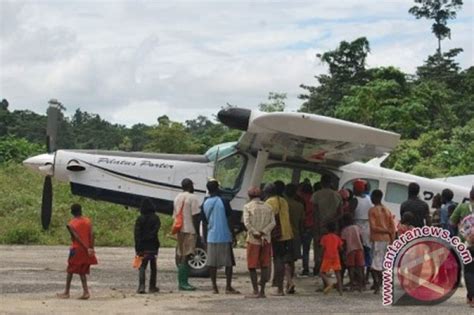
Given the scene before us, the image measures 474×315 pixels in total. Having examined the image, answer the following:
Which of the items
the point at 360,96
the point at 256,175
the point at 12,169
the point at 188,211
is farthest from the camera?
the point at 360,96

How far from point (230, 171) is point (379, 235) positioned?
9.81ft

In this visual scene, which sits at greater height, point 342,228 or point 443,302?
point 342,228

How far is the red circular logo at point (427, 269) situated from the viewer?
9578mm

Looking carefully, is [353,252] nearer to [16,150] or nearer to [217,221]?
[217,221]

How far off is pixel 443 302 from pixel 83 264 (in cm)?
443

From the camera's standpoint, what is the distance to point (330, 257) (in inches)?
444

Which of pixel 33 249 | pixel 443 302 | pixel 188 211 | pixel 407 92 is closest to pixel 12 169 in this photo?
pixel 33 249

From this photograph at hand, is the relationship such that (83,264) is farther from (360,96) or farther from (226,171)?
(360,96)

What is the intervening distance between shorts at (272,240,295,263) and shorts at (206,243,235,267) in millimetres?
595

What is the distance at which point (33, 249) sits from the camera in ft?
60.3

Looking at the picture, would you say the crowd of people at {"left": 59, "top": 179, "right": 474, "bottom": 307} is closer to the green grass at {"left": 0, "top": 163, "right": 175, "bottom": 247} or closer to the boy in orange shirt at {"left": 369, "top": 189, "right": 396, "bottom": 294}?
the boy in orange shirt at {"left": 369, "top": 189, "right": 396, "bottom": 294}

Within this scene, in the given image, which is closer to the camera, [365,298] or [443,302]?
[443,302]

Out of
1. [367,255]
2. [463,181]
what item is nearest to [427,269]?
[367,255]

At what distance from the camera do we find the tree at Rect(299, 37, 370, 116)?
1772 inches
